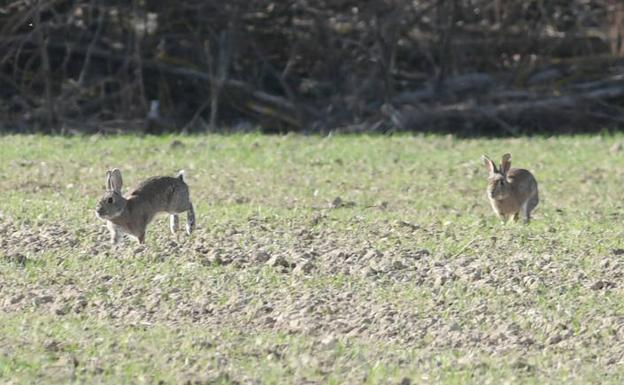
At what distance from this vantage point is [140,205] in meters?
9.91

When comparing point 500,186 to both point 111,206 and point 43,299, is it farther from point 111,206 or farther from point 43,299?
point 43,299

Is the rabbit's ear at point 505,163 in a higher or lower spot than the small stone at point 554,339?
higher

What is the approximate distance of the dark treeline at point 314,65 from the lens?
67.7 ft

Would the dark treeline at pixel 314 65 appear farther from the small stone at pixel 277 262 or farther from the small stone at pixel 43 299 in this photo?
the small stone at pixel 43 299

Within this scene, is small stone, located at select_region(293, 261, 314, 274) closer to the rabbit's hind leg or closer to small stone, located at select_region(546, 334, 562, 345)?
the rabbit's hind leg

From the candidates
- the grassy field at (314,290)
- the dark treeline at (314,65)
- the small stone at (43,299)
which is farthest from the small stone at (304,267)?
the dark treeline at (314,65)

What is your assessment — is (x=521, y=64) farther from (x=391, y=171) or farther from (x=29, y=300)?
(x=29, y=300)

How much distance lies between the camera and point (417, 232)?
34.3 feet

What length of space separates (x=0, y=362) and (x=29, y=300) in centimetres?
135

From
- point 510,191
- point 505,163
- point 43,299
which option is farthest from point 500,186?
point 43,299

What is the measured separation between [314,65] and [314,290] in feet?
47.8

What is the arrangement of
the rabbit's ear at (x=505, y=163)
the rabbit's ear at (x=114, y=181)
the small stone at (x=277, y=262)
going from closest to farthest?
the small stone at (x=277, y=262) < the rabbit's ear at (x=114, y=181) < the rabbit's ear at (x=505, y=163)

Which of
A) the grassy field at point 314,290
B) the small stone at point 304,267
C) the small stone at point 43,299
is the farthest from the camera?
the small stone at point 304,267

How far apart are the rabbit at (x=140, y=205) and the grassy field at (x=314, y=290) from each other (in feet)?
0.50
